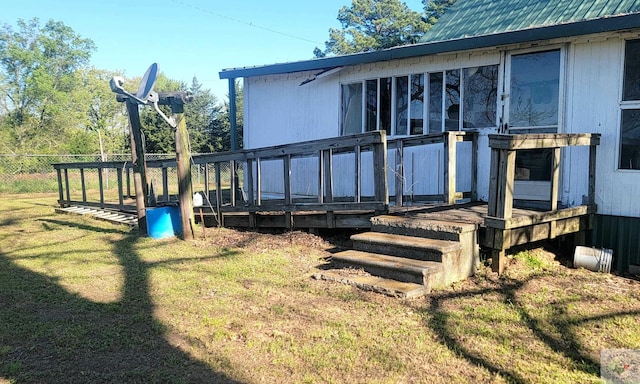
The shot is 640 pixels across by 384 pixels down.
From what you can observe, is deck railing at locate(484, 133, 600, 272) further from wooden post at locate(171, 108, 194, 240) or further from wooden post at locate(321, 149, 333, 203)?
wooden post at locate(171, 108, 194, 240)

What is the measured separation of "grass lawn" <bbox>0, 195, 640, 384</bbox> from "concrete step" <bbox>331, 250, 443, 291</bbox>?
0.21m

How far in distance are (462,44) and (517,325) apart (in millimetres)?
4597

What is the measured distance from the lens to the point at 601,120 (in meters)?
6.27

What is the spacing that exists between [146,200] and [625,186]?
7.64 meters

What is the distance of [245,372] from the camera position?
3.16 meters

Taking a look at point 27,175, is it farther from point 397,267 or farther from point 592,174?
point 592,174

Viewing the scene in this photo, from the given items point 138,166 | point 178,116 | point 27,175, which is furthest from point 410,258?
point 27,175

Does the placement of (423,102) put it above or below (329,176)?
above

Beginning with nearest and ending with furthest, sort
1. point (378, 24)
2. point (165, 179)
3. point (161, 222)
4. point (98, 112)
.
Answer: point (161, 222) → point (165, 179) → point (378, 24) → point (98, 112)

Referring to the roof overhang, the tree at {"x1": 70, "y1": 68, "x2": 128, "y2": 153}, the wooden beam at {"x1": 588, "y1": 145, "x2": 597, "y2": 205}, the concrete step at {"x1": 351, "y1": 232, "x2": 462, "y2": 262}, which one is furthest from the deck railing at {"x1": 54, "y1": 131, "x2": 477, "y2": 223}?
the tree at {"x1": 70, "y1": 68, "x2": 128, "y2": 153}

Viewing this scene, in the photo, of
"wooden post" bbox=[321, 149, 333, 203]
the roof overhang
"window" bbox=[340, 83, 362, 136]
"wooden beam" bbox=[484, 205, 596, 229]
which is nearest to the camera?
"wooden beam" bbox=[484, 205, 596, 229]

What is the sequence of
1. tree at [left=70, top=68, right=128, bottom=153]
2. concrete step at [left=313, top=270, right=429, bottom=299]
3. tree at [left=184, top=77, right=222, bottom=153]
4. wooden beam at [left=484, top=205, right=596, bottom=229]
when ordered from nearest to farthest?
concrete step at [left=313, top=270, right=429, bottom=299]
wooden beam at [left=484, top=205, right=596, bottom=229]
tree at [left=70, top=68, right=128, bottom=153]
tree at [left=184, top=77, right=222, bottom=153]

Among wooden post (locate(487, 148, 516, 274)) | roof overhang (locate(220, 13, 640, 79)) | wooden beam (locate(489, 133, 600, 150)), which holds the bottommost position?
wooden post (locate(487, 148, 516, 274))

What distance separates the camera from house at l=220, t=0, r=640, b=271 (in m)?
6.08
